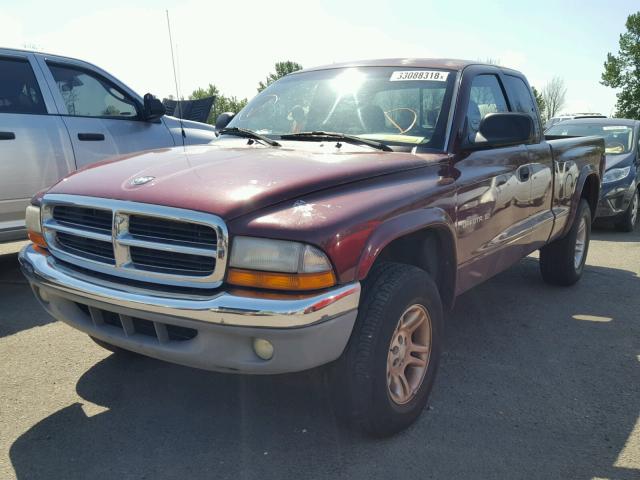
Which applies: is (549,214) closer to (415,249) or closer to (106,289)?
(415,249)

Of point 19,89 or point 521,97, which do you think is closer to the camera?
point 521,97

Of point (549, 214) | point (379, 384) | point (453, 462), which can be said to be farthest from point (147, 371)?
point (549, 214)

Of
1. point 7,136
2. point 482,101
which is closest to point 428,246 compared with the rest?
point 482,101

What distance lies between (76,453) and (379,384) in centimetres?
138

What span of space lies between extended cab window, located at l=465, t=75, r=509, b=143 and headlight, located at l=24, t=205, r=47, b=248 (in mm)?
2322

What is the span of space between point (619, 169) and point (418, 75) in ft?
20.0

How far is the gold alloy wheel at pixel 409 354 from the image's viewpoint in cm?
268

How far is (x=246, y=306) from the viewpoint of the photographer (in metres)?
2.14

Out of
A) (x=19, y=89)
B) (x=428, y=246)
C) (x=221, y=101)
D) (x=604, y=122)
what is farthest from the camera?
(x=221, y=101)

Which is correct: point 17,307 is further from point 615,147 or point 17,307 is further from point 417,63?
point 615,147

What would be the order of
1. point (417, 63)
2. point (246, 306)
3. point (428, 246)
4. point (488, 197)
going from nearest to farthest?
point (246, 306), point (428, 246), point (488, 197), point (417, 63)

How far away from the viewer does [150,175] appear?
258cm

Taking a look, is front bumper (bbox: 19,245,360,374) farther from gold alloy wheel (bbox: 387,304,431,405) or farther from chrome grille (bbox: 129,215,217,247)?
gold alloy wheel (bbox: 387,304,431,405)

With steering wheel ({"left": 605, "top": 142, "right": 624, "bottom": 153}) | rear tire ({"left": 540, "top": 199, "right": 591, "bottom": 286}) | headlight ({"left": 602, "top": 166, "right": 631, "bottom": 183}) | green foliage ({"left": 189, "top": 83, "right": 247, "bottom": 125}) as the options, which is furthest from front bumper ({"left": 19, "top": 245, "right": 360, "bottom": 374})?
green foliage ({"left": 189, "top": 83, "right": 247, "bottom": 125})
